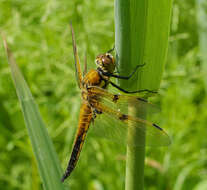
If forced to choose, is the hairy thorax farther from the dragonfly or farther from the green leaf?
the green leaf

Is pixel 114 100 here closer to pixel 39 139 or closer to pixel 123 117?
pixel 123 117

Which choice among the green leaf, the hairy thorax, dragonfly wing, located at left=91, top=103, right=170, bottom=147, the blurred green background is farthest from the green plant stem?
the blurred green background

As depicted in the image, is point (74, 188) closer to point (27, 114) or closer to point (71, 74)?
point (71, 74)

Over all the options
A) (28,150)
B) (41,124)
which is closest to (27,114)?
(41,124)

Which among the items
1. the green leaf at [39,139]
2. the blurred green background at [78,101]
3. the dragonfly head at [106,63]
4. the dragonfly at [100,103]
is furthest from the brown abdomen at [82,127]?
the blurred green background at [78,101]

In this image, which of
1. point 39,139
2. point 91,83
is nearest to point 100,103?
point 91,83

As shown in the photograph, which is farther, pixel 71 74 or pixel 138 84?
pixel 71 74

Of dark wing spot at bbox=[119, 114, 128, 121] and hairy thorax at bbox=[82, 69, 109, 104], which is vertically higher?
hairy thorax at bbox=[82, 69, 109, 104]
